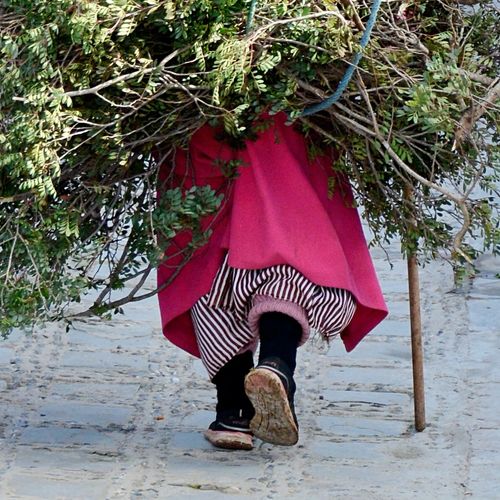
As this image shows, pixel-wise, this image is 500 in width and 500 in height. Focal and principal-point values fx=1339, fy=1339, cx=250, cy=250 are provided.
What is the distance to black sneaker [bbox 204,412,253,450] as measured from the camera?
378cm

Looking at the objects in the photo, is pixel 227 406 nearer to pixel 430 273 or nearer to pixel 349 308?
pixel 349 308

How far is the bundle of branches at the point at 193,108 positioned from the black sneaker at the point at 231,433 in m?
0.54

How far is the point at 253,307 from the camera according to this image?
3.49 metres

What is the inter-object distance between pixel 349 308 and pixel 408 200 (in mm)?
330

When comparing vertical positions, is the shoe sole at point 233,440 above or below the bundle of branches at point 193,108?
below

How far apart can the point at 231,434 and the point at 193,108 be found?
40.2 inches

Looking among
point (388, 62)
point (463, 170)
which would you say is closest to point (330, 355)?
point (463, 170)

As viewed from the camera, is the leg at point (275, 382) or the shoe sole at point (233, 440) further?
the shoe sole at point (233, 440)

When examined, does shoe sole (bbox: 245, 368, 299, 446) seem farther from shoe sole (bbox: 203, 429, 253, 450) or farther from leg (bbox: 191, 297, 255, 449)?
shoe sole (bbox: 203, 429, 253, 450)

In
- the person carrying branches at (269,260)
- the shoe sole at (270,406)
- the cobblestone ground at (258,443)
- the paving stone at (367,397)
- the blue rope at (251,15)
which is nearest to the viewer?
the blue rope at (251,15)

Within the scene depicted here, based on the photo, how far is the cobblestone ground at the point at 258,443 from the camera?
3574 mm

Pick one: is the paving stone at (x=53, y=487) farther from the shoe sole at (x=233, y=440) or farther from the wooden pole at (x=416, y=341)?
the wooden pole at (x=416, y=341)

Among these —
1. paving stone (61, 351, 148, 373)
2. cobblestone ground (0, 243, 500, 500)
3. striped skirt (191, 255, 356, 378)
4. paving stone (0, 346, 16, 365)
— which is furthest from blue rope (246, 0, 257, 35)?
paving stone (0, 346, 16, 365)

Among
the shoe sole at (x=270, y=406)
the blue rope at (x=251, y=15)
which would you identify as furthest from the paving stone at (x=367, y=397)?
the blue rope at (x=251, y=15)
